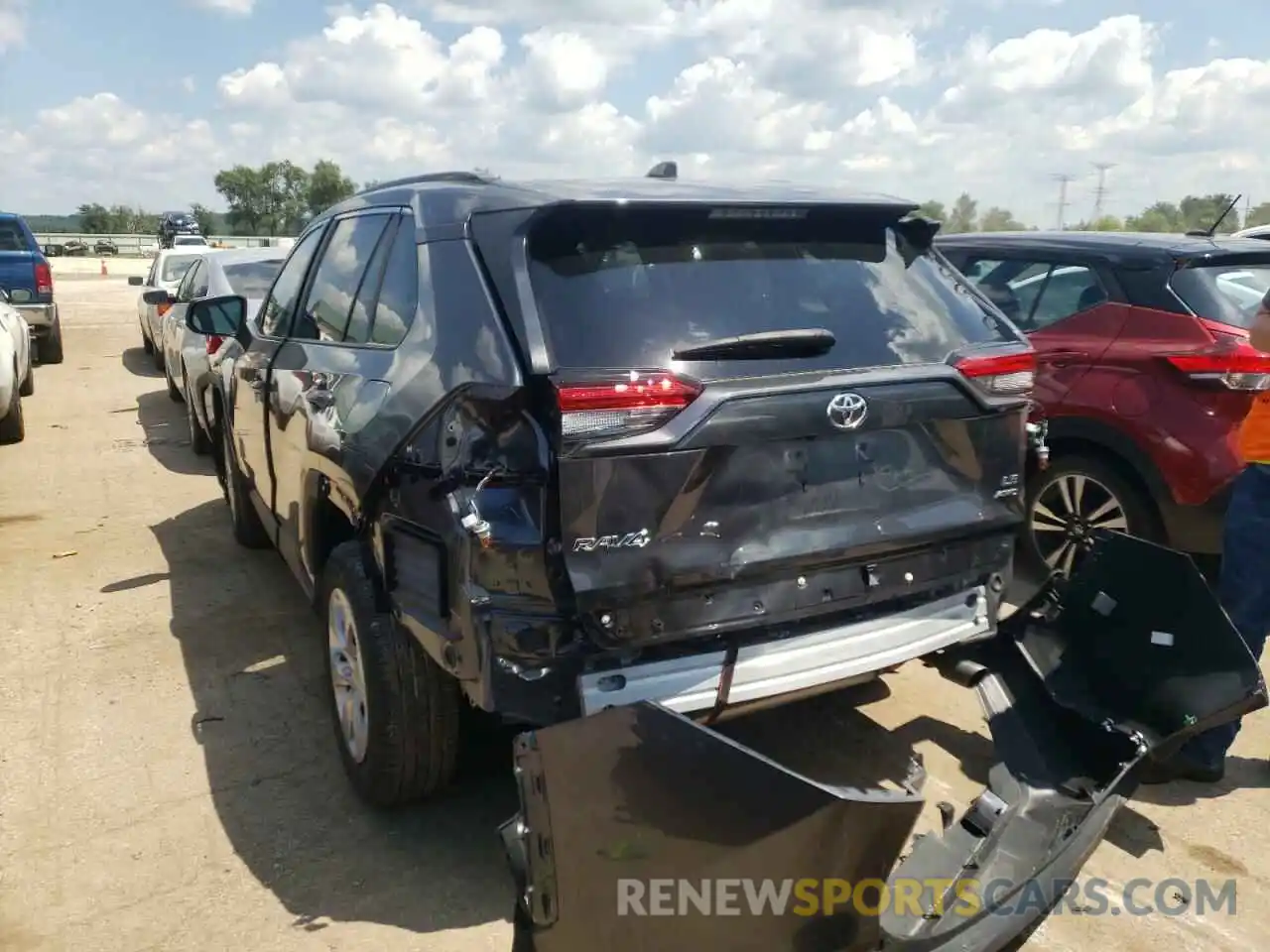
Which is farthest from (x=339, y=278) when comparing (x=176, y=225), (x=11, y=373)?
(x=176, y=225)

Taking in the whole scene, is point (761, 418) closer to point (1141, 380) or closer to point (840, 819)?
point (840, 819)

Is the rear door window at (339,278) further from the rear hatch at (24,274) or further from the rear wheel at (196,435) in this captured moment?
the rear hatch at (24,274)

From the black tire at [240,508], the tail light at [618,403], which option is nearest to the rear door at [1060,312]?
the tail light at [618,403]

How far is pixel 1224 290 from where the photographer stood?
4754 mm

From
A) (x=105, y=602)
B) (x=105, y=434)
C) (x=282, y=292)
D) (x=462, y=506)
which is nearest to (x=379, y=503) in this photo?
(x=462, y=506)

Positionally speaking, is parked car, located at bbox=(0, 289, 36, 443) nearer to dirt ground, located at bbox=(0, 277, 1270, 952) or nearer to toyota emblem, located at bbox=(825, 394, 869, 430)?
dirt ground, located at bbox=(0, 277, 1270, 952)

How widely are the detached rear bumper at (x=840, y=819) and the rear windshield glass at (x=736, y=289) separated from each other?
3.17 feet

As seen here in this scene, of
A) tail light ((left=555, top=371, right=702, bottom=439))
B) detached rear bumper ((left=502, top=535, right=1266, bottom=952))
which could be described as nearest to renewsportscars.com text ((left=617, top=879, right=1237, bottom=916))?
detached rear bumper ((left=502, top=535, right=1266, bottom=952))

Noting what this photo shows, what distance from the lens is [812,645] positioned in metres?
2.82

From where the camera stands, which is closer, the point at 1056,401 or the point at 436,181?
the point at 436,181

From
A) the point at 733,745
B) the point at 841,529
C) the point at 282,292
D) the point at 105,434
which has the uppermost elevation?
the point at 282,292

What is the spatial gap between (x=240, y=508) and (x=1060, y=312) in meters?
4.53

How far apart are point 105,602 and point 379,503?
3.05 metres

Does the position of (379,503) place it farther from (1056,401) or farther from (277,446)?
(1056,401)
